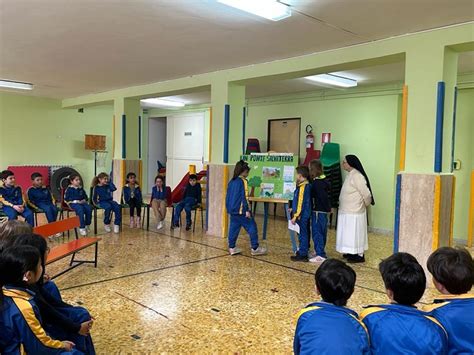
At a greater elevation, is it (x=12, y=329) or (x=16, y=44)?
(x=16, y=44)

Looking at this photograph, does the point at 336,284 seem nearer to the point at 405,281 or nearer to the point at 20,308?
the point at 405,281

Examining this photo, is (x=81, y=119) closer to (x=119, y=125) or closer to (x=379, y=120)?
(x=119, y=125)

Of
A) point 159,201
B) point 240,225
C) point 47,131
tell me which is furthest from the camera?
point 47,131

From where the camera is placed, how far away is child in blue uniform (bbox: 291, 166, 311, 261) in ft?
17.3

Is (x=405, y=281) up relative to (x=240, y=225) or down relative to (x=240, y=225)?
up

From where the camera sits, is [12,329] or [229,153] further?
[229,153]

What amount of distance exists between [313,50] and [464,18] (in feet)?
5.84

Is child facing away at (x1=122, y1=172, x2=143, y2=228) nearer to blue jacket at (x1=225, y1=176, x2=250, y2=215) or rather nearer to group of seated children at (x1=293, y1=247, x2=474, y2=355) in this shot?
blue jacket at (x1=225, y1=176, x2=250, y2=215)

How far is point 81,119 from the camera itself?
37.7 feet

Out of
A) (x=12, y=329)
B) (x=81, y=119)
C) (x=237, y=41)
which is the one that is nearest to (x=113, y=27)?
(x=237, y=41)

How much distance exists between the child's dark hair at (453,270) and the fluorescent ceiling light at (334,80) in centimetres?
545

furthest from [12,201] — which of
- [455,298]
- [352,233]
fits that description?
[455,298]

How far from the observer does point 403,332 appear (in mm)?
1537

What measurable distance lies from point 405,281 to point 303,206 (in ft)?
11.9
